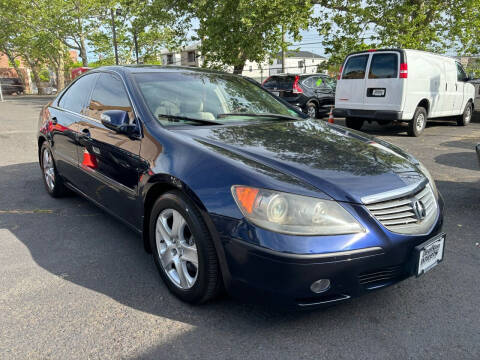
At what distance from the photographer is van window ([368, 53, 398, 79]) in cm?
916

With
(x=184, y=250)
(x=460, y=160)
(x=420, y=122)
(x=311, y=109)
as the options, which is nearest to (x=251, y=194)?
(x=184, y=250)

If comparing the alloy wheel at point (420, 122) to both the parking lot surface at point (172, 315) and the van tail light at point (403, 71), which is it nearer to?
the van tail light at point (403, 71)

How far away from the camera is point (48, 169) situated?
5031 mm

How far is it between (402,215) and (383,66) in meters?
7.92

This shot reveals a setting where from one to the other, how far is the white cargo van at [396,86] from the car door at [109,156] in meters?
7.21

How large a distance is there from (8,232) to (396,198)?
357 cm

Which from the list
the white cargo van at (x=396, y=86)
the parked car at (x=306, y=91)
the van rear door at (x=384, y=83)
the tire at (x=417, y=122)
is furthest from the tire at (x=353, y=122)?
the parked car at (x=306, y=91)

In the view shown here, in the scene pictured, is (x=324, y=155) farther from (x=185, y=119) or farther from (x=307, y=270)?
(x=185, y=119)

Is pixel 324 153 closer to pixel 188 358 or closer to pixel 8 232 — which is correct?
pixel 188 358

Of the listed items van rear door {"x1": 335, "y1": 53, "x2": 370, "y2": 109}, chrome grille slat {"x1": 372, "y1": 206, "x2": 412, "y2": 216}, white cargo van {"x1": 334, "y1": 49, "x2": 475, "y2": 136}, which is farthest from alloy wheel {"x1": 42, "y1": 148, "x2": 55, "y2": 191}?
van rear door {"x1": 335, "y1": 53, "x2": 370, "y2": 109}

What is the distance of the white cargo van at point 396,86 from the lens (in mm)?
9164

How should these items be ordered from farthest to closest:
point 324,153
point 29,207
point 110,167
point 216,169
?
point 29,207
point 110,167
point 324,153
point 216,169

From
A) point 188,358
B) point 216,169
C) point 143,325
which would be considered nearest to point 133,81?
point 216,169

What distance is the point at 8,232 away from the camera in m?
3.96
